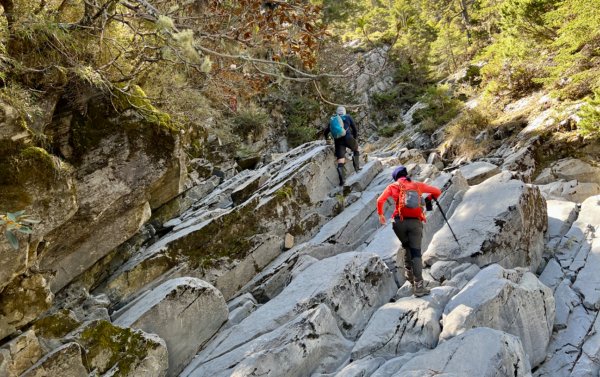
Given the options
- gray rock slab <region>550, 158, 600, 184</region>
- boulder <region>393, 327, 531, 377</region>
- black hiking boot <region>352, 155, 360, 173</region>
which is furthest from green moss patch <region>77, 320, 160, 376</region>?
gray rock slab <region>550, 158, 600, 184</region>

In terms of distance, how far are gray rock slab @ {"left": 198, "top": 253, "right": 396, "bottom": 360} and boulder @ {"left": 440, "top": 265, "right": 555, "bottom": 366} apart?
1740mm

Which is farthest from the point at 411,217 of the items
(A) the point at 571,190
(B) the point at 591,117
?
(B) the point at 591,117

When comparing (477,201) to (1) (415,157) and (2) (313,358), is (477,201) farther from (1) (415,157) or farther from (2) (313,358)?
(1) (415,157)

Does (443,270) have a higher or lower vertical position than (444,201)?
lower

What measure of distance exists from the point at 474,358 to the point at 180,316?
560 cm

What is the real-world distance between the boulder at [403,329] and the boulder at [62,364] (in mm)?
4679

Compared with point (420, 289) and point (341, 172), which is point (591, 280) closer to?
point (420, 289)

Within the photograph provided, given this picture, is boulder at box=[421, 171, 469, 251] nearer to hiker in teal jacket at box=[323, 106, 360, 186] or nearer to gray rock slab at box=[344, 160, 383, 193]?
gray rock slab at box=[344, 160, 383, 193]

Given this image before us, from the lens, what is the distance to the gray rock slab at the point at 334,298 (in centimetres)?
812

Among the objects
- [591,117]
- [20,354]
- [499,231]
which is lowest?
[499,231]

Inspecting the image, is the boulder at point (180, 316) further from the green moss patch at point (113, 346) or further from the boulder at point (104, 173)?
the boulder at point (104, 173)

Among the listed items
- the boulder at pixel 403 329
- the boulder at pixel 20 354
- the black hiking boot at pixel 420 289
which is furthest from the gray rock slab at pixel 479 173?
the boulder at pixel 20 354

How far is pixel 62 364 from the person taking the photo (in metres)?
6.71

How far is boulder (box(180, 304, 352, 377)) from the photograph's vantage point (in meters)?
6.73
